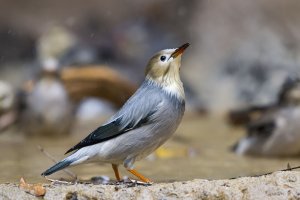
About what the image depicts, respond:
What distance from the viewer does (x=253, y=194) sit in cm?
379

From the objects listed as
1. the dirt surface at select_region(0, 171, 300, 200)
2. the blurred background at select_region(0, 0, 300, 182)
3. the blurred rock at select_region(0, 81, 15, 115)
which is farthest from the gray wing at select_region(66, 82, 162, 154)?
the blurred rock at select_region(0, 81, 15, 115)

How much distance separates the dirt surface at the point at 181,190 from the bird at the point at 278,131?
275cm

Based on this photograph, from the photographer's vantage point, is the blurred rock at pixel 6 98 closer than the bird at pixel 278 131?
No

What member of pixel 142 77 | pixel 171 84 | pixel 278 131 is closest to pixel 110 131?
pixel 171 84

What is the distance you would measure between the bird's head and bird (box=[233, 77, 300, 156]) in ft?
7.93

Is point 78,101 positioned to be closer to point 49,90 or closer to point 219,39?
point 49,90

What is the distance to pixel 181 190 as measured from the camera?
3.76 metres

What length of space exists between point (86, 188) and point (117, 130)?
520 mm

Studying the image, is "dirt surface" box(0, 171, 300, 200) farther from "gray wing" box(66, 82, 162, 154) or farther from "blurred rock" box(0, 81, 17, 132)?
"blurred rock" box(0, 81, 17, 132)

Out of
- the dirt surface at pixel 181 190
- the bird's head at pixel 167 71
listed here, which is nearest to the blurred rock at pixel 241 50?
the bird's head at pixel 167 71

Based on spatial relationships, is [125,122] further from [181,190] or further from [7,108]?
[7,108]

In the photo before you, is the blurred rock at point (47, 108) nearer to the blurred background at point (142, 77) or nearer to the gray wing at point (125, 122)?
the blurred background at point (142, 77)

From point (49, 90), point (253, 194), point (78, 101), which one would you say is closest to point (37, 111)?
point (49, 90)

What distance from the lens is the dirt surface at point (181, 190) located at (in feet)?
12.3
